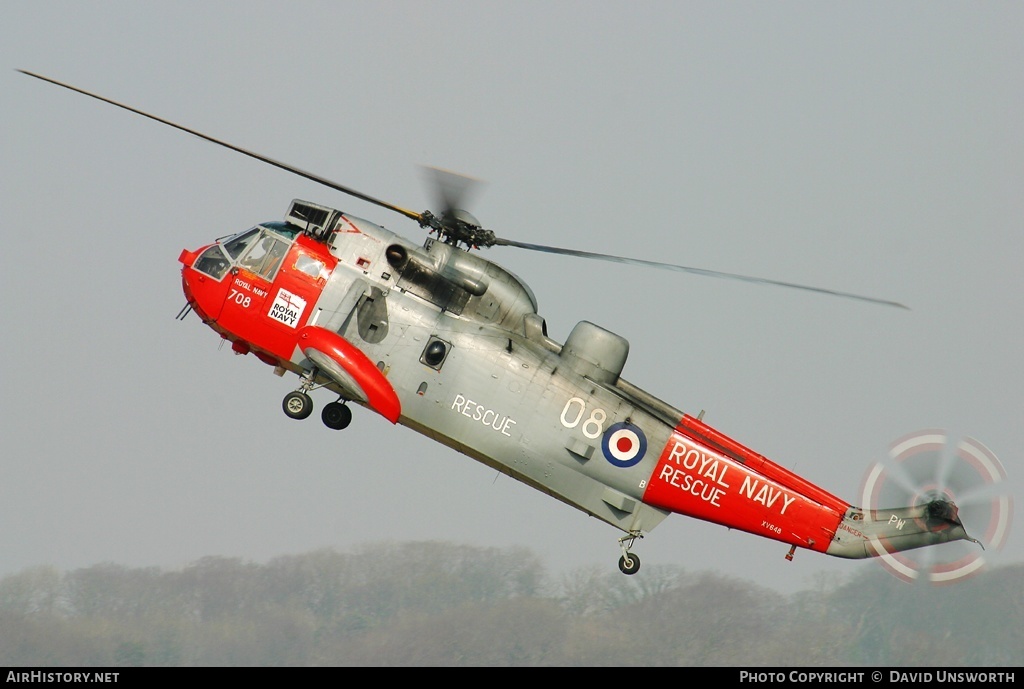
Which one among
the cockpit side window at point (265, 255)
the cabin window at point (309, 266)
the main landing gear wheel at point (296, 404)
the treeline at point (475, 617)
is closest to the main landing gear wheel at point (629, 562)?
the main landing gear wheel at point (296, 404)

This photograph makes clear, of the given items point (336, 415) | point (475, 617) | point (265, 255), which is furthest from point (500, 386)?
point (475, 617)

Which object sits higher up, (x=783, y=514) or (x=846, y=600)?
(x=846, y=600)

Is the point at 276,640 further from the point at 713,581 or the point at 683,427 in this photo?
the point at 683,427

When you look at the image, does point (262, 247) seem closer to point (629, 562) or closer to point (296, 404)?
point (296, 404)

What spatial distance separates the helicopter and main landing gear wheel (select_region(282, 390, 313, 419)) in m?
0.02

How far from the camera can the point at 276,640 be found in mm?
47625

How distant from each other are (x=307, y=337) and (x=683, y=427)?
246 inches

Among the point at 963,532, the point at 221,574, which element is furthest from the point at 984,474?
the point at 221,574

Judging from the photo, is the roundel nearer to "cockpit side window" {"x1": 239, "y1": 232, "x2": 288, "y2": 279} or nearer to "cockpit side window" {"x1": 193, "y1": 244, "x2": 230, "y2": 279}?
"cockpit side window" {"x1": 239, "y1": 232, "x2": 288, "y2": 279}

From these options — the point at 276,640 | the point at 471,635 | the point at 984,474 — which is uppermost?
the point at 984,474

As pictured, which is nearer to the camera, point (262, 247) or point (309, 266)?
point (309, 266)

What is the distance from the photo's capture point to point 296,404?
2238 centimetres

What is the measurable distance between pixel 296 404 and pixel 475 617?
1157 inches

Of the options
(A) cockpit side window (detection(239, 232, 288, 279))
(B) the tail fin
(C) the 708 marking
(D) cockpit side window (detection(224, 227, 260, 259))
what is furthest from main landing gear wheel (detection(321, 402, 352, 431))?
(B) the tail fin
